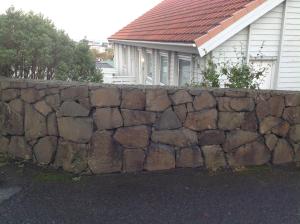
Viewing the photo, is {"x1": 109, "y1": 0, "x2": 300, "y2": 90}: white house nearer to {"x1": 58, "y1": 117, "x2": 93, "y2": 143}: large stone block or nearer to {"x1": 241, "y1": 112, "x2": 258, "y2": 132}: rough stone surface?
{"x1": 241, "y1": 112, "x2": 258, "y2": 132}: rough stone surface

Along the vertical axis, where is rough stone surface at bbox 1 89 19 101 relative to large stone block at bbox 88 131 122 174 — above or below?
above

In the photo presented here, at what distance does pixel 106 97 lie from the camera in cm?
495

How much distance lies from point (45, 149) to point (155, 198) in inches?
79.2

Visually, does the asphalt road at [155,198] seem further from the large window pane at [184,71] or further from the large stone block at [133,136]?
the large window pane at [184,71]

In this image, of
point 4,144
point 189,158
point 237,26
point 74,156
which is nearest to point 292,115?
point 189,158

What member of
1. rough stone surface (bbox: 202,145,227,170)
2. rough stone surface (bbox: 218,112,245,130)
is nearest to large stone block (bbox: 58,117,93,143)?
rough stone surface (bbox: 202,145,227,170)

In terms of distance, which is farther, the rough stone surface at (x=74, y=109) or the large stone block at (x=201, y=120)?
the large stone block at (x=201, y=120)

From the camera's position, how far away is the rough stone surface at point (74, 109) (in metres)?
4.97

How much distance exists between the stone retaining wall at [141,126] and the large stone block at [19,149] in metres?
0.02

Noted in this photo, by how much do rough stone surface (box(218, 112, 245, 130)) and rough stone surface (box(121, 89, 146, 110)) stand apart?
1301 mm

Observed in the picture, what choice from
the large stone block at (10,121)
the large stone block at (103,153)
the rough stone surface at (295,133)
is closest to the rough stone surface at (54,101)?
the large stone block at (10,121)

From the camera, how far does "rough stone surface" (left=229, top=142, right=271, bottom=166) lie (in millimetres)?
5391

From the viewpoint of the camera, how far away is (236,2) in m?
8.10

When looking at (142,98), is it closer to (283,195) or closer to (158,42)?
(283,195)
